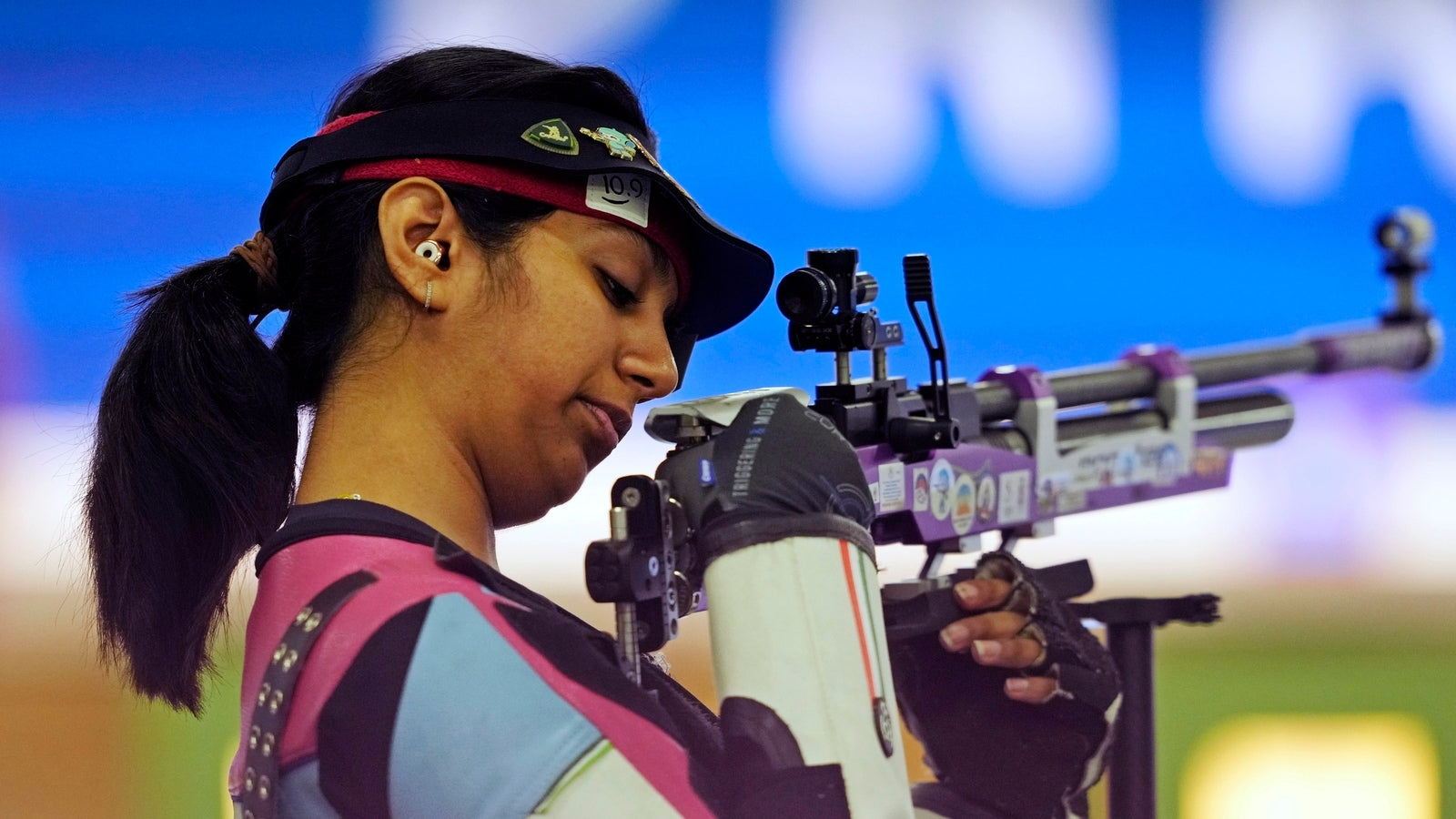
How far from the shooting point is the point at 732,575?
0.85 metres

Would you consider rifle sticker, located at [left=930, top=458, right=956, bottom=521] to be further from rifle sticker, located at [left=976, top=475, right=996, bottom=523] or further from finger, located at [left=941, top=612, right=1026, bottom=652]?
finger, located at [left=941, top=612, right=1026, bottom=652]

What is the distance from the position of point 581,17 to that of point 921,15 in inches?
25.5

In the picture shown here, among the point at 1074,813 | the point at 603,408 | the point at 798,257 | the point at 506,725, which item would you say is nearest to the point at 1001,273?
the point at 798,257

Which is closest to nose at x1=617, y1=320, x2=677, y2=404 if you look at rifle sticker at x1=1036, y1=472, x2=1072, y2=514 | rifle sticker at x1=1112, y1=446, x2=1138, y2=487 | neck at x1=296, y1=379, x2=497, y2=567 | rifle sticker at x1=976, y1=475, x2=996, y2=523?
→ neck at x1=296, y1=379, x2=497, y2=567

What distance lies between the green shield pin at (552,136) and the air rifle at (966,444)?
18 centimetres

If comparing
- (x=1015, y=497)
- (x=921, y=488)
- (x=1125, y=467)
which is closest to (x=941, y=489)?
(x=921, y=488)

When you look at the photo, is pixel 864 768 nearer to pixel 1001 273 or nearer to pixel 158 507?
pixel 158 507

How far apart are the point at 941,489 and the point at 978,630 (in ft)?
0.69

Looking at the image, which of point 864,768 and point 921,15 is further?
point 921,15

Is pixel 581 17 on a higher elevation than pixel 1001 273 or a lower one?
higher

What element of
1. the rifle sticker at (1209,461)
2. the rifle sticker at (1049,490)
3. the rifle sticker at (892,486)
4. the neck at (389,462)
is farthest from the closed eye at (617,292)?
the rifle sticker at (1209,461)

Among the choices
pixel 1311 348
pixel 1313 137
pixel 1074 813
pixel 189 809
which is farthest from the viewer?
pixel 1313 137

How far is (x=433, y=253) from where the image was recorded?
0.88 metres

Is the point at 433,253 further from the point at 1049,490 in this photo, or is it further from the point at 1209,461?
the point at 1209,461
